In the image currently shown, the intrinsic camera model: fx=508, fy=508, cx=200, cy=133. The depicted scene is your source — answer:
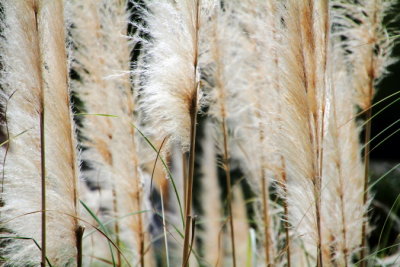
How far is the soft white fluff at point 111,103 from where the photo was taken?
245 centimetres

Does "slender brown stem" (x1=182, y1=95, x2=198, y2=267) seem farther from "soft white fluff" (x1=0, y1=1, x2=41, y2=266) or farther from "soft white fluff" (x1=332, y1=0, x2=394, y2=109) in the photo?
"soft white fluff" (x1=332, y1=0, x2=394, y2=109)

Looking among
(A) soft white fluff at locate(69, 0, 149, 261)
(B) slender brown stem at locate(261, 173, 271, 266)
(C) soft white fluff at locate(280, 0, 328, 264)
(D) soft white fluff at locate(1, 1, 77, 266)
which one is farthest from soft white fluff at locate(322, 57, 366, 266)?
(D) soft white fluff at locate(1, 1, 77, 266)

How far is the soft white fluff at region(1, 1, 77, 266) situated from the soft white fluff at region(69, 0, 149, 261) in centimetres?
54

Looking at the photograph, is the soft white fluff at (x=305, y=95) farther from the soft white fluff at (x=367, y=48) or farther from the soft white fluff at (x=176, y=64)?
the soft white fluff at (x=367, y=48)

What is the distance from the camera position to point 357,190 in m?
2.37

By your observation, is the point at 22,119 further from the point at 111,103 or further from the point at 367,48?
the point at 367,48

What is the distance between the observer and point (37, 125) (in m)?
1.89

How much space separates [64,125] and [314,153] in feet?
2.94

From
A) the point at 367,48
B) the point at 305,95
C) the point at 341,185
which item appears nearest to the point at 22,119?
the point at 305,95

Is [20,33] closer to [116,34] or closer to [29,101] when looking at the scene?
[29,101]

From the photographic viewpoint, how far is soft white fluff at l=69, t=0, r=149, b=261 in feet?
8.05

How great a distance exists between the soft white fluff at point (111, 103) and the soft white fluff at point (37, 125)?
535 mm

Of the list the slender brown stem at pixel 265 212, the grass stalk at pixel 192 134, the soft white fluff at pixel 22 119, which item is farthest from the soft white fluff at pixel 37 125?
the slender brown stem at pixel 265 212

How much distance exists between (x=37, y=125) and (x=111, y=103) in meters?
0.77
